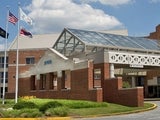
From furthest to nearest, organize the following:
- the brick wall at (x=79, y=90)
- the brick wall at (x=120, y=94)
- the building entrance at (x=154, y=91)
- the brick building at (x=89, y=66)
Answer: the building entrance at (x=154, y=91) < the brick wall at (x=79, y=90) < the brick building at (x=89, y=66) < the brick wall at (x=120, y=94)

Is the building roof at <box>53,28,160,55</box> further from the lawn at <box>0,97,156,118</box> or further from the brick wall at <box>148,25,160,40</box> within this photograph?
the brick wall at <box>148,25,160,40</box>

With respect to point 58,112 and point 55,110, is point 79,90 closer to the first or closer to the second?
point 55,110

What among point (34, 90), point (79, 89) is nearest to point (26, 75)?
point (34, 90)

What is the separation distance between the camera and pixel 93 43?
133 feet

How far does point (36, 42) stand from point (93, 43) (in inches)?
1477

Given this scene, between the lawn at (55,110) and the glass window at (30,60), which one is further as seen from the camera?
the glass window at (30,60)

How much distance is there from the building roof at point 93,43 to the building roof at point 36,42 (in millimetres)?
28181

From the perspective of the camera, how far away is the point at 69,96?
128 ft

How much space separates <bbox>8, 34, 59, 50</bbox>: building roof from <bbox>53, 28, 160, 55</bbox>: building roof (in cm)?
2818

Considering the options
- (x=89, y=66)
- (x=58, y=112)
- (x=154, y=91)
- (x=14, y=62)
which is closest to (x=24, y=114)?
(x=58, y=112)

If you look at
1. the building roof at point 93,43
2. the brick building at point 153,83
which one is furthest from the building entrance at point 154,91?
the building roof at point 93,43

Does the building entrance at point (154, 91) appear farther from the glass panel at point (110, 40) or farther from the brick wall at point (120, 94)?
the brick wall at point (120, 94)

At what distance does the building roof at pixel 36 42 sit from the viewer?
74.1 meters

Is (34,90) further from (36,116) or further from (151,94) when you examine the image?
(36,116)
